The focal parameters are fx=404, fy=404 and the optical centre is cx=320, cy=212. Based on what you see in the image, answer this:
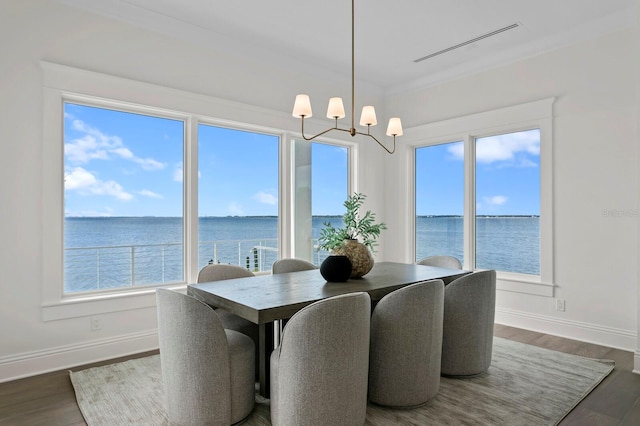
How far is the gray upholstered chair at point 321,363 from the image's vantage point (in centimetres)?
191

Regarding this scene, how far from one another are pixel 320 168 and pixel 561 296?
9.91 feet

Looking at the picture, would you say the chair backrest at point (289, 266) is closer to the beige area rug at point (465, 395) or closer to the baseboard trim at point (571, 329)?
the beige area rug at point (465, 395)

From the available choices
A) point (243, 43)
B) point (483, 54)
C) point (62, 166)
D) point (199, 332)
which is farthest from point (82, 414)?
point (483, 54)

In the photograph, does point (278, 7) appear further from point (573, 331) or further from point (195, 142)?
point (573, 331)

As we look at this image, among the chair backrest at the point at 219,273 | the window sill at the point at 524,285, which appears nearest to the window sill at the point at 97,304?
the chair backrest at the point at 219,273

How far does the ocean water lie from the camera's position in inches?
140

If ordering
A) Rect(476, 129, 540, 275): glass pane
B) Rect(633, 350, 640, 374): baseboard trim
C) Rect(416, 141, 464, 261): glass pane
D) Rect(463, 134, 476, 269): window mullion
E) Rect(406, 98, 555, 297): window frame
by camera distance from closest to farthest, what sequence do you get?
Rect(633, 350, 640, 374): baseboard trim
Rect(406, 98, 555, 297): window frame
Rect(476, 129, 540, 275): glass pane
Rect(463, 134, 476, 269): window mullion
Rect(416, 141, 464, 261): glass pane

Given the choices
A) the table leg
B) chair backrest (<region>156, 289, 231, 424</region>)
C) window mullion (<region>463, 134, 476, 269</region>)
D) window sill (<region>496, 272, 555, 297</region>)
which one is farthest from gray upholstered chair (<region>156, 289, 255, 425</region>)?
window mullion (<region>463, 134, 476, 269</region>)

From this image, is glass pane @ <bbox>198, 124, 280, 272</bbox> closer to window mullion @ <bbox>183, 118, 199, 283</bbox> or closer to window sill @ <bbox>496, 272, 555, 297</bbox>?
window mullion @ <bbox>183, 118, 199, 283</bbox>

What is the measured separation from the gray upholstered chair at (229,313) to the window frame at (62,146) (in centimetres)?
92

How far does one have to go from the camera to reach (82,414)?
2.39 m

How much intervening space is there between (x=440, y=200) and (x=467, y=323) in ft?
8.77

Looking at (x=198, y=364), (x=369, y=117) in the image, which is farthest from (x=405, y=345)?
(x=369, y=117)

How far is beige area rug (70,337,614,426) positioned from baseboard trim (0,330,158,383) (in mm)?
241
